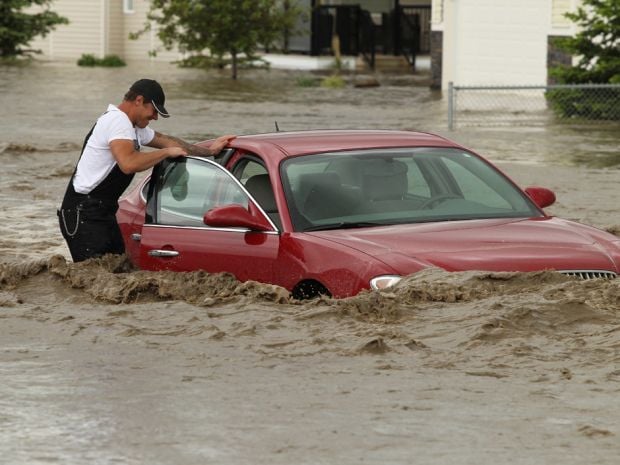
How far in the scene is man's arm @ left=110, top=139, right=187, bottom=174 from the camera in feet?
34.7

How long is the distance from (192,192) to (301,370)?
2.78 m

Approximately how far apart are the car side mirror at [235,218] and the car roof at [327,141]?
0.61 metres

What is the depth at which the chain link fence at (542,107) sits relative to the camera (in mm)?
28797

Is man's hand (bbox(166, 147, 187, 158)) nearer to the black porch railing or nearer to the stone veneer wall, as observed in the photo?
the stone veneer wall

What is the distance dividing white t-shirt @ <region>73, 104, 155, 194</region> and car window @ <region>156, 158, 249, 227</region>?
375 millimetres

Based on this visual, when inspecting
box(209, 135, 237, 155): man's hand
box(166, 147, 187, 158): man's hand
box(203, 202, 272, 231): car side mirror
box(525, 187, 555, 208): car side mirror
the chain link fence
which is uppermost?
box(209, 135, 237, 155): man's hand

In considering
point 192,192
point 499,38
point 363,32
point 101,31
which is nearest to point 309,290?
point 192,192

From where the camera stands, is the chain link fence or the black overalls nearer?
the black overalls

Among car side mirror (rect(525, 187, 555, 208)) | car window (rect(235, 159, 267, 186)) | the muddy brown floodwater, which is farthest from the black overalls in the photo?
car side mirror (rect(525, 187, 555, 208))

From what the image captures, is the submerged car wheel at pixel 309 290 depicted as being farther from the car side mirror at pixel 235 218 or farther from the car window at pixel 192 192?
the car window at pixel 192 192

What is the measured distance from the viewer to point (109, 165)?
10836 mm

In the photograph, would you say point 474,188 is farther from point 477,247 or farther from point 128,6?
point 128,6

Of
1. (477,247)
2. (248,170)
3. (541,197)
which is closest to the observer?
(477,247)

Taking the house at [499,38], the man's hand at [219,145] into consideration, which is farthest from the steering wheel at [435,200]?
the house at [499,38]
